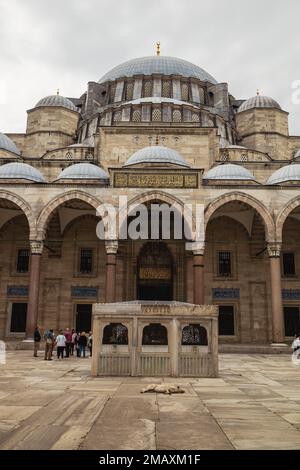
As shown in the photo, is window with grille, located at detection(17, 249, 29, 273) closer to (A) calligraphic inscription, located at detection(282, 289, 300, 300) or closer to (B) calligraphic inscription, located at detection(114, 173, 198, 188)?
(B) calligraphic inscription, located at detection(114, 173, 198, 188)

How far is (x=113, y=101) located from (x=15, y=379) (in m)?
22.3

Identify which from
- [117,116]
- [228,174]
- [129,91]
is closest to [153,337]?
[228,174]

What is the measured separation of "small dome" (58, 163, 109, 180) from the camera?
57.8ft

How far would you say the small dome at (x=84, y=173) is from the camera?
17.6 meters

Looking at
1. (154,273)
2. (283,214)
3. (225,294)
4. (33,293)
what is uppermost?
(283,214)

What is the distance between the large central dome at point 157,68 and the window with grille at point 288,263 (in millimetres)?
15206

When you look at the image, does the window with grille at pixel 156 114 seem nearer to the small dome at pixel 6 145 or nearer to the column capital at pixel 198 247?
the small dome at pixel 6 145

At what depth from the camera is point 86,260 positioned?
19.6 meters

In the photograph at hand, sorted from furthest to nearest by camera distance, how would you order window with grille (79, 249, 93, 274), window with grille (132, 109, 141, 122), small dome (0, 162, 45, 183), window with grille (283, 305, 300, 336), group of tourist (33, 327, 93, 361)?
1. window with grille (132, 109, 141, 122)
2. window with grille (79, 249, 93, 274)
3. window with grille (283, 305, 300, 336)
4. small dome (0, 162, 45, 183)
5. group of tourist (33, 327, 93, 361)

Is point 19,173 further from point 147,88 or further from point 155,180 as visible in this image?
point 147,88

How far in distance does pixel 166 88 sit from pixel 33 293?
56.6 ft

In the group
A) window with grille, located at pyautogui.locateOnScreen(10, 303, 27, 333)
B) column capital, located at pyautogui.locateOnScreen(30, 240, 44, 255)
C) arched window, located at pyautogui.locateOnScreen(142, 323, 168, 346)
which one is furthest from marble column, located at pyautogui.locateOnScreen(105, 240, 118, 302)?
arched window, located at pyautogui.locateOnScreen(142, 323, 168, 346)

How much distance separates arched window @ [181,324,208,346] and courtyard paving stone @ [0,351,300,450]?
0.81 metres
